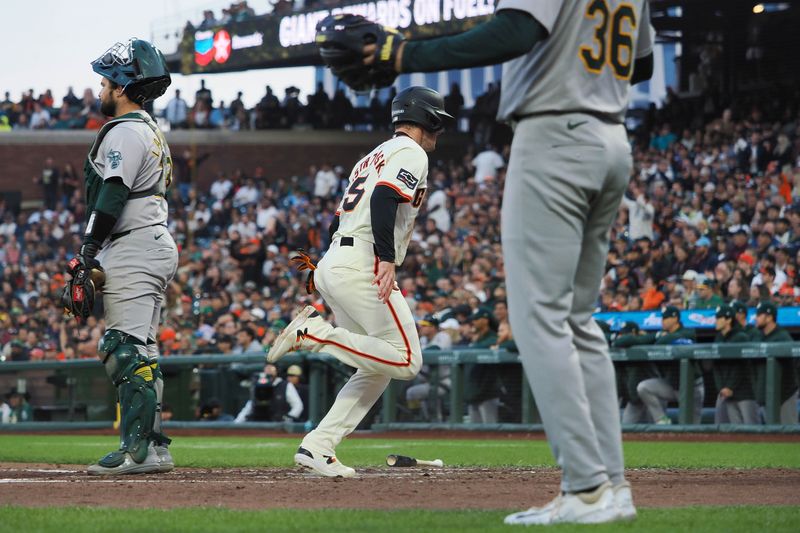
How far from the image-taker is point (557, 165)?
4.20 meters

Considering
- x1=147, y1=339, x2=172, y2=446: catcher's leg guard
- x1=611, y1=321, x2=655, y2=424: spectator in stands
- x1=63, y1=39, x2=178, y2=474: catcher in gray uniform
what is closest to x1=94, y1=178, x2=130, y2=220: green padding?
x1=63, y1=39, x2=178, y2=474: catcher in gray uniform

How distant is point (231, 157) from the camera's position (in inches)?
1356

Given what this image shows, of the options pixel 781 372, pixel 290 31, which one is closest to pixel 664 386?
pixel 781 372

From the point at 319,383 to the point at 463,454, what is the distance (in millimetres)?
5297

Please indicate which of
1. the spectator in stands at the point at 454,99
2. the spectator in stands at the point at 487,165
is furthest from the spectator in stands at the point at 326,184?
the spectator in stands at the point at 487,165

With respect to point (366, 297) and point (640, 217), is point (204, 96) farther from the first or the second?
point (366, 297)

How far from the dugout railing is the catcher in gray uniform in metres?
7.20

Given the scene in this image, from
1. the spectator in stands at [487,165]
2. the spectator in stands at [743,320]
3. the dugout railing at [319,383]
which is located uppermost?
the spectator in stands at [487,165]

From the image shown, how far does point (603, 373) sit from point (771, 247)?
12.2m

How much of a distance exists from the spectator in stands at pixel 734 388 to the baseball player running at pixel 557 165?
340 inches

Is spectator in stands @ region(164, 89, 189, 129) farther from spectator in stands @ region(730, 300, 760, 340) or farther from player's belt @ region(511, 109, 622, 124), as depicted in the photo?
player's belt @ region(511, 109, 622, 124)

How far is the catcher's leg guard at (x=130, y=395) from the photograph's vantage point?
6625mm

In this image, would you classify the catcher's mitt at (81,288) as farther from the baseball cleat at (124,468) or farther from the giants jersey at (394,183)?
the giants jersey at (394,183)

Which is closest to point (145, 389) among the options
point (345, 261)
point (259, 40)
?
point (345, 261)
